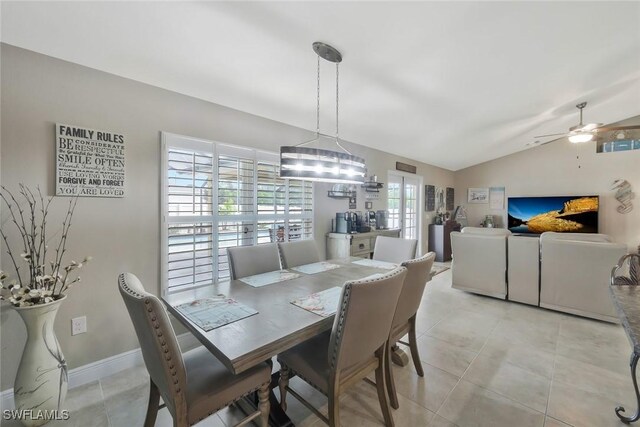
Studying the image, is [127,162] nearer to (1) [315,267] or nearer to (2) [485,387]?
(1) [315,267]

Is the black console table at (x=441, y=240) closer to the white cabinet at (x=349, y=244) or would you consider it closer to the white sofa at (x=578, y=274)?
the white sofa at (x=578, y=274)

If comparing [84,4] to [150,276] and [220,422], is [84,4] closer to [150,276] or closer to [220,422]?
[150,276]

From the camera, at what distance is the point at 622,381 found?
2.03m

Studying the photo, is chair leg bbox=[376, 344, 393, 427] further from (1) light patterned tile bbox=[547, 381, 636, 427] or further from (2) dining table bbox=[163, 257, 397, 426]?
(1) light patterned tile bbox=[547, 381, 636, 427]

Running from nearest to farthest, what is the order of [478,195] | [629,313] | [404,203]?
[629,313], [404,203], [478,195]

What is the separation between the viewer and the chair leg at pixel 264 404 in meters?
1.39

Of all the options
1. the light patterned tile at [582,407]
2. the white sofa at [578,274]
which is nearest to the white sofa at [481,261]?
the white sofa at [578,274]

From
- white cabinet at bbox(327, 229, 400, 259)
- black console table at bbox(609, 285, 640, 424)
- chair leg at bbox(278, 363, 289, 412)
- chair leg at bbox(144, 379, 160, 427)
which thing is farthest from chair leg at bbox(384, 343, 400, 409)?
white cabinet at bbox(327, 229, 400, 259)

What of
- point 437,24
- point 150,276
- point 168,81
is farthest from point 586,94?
point 150,276

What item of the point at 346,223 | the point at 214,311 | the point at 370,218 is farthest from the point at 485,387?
the point at 370,218

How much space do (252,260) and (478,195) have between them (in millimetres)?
6970

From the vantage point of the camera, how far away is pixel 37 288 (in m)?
1.73

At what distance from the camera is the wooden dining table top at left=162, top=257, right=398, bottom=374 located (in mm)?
1143

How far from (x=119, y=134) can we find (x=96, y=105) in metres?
0.24
